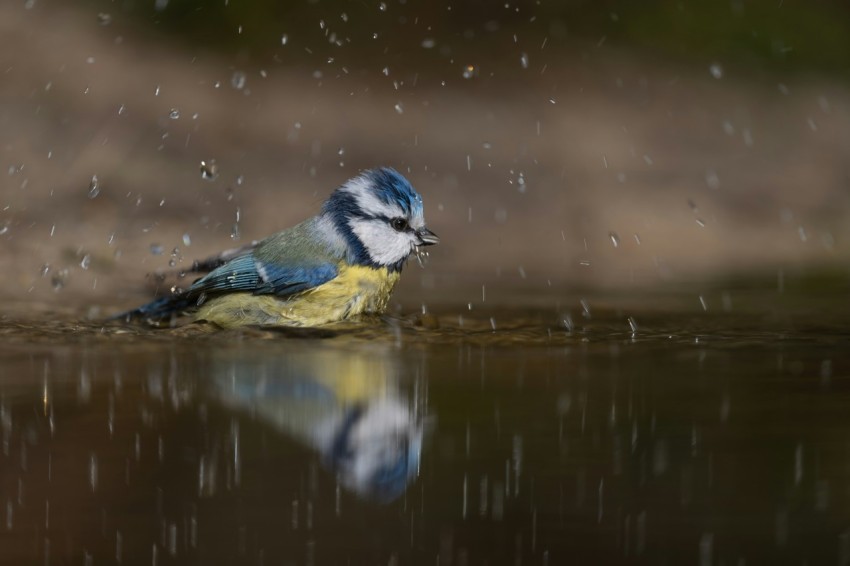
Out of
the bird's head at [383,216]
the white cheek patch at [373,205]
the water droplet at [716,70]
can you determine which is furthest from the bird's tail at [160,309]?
the water droplet at [716,70]

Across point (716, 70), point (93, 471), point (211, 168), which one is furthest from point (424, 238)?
point (716, 70)

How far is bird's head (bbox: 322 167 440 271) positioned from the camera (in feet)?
16.1

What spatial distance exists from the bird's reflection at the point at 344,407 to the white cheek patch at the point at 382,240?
29.7 inches

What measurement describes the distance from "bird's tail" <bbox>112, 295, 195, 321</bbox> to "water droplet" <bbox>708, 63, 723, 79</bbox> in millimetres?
6359

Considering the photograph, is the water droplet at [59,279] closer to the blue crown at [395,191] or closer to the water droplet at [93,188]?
the water droplet at [93,188]

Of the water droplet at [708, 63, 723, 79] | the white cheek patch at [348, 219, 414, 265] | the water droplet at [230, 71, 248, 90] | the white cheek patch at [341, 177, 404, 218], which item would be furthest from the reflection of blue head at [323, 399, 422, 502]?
the water droplet at [708, 63, 723, 79]

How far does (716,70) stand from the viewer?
33.4ft

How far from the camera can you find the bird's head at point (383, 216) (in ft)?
16.1

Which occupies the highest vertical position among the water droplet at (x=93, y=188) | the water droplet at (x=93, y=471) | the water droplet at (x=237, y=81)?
the water droplet at (x=237, y=81)

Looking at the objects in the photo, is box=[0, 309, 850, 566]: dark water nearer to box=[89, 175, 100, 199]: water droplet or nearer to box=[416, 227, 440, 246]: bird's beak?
box=[416, 227, 440, 246]: bird's beak

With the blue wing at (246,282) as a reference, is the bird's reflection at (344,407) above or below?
below

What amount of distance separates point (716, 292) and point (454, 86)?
470 cm

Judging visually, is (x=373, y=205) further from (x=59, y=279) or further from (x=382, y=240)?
(x=59, y=279)

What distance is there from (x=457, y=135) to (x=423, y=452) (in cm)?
663
